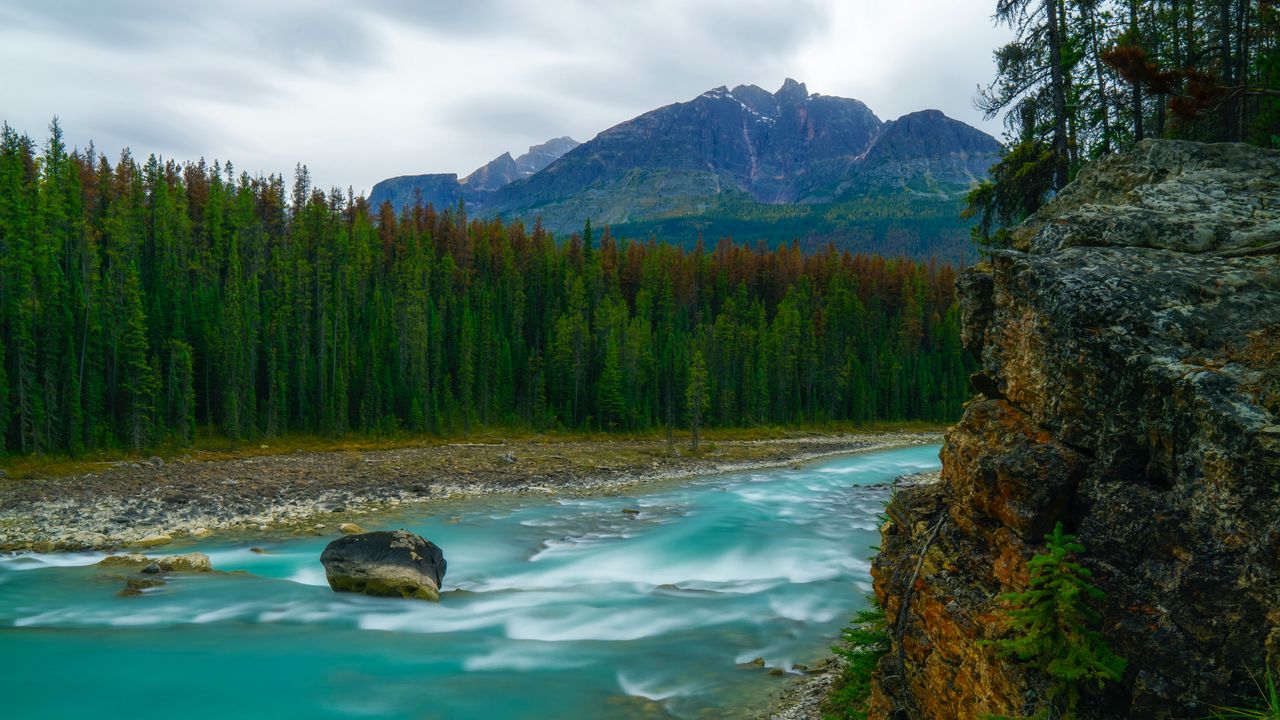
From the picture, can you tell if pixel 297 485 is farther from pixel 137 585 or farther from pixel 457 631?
pixel 457 631

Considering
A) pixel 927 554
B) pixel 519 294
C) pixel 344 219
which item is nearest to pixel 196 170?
pixel 344 219

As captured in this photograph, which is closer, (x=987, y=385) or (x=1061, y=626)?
(x=1061, y=626)

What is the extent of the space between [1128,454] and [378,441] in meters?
64.7

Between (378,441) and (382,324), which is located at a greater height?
(382,324)

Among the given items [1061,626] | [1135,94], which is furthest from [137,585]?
[1135,94]

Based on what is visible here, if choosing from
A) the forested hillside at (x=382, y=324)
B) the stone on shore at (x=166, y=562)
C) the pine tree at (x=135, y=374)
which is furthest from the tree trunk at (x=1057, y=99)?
the pine tree at (x=135, y=374)

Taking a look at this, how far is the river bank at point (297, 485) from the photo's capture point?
81.6ft

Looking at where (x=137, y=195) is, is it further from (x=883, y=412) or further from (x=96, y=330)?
(x=883, y=412)

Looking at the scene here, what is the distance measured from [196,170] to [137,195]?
25.7 meters

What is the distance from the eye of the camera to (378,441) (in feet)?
207

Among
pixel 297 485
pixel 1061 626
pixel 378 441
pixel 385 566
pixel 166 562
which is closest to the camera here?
pixel 1061 626

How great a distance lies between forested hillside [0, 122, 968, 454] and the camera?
51.8 m

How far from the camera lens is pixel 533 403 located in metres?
81.8

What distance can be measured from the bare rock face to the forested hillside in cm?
5667
